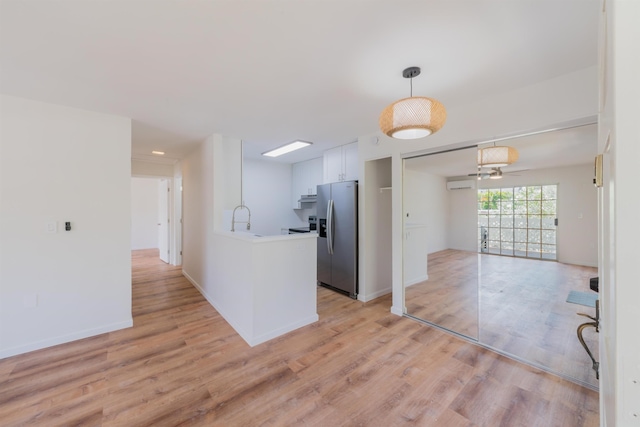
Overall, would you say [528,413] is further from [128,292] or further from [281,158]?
[281,158]

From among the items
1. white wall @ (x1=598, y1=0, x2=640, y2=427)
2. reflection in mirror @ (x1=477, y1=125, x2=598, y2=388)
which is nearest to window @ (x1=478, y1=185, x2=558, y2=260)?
reflection in mirror @ (x1=477, y1=125, x2=598, y2=388)

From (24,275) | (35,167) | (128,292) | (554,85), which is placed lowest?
(128,292)

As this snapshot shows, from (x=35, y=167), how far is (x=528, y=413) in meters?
4.72

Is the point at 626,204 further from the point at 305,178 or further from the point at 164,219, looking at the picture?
the point at 164,219

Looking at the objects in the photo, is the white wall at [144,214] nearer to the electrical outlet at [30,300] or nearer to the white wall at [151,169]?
the white wall at [151,169]

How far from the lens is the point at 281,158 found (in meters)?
5.38

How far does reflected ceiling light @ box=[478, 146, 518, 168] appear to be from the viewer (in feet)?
7.98

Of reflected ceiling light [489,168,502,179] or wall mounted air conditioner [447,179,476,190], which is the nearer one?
reflected ceiling light [489,168,502,179]

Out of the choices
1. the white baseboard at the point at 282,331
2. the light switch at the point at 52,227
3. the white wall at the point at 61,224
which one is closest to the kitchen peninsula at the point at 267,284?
the white baseboard at the point at 282,331

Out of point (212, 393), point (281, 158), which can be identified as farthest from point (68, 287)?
point (281, 158)

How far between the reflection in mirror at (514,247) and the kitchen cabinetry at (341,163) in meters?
1.01

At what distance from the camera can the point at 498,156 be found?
97.0 inches

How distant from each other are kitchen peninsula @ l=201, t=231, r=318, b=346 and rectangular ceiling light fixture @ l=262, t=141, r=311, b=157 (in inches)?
70.8

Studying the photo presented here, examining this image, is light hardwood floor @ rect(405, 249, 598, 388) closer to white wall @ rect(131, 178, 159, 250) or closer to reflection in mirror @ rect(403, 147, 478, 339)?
reflection in mirror @ rect(403, 147, 478, 339)
